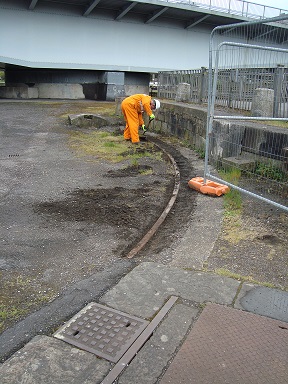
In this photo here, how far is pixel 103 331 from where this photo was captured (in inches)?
107

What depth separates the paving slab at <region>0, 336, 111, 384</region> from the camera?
7.41ft

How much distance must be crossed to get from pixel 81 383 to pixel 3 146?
843 cm

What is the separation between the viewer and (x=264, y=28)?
5.89 metres

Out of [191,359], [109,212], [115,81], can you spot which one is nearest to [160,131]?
[109,212]

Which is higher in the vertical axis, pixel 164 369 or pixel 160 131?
pixel 160 131

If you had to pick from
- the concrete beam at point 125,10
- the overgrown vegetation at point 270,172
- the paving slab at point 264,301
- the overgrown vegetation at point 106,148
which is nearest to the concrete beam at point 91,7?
the concrete beam at point 125,10

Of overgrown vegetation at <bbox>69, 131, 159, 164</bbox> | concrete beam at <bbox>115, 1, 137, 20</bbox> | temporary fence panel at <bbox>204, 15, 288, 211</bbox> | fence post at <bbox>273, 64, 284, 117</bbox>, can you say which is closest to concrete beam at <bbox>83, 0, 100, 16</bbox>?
concrete beam at <bbox>115, 1, 137, 20</bbox>

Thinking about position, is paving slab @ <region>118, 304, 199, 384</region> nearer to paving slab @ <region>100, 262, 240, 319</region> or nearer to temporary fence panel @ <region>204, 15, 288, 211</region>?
paving slab @ <region>100, 262, 240, 319</region>

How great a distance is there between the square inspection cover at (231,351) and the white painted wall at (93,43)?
22299mm

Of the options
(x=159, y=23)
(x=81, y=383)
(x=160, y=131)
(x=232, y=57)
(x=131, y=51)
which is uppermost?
(x=159, y=23)

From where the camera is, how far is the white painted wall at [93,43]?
21.5 meters

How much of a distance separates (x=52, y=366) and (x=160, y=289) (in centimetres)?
121

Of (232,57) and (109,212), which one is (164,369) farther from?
(232,57)

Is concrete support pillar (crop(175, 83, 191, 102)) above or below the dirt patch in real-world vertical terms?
above
